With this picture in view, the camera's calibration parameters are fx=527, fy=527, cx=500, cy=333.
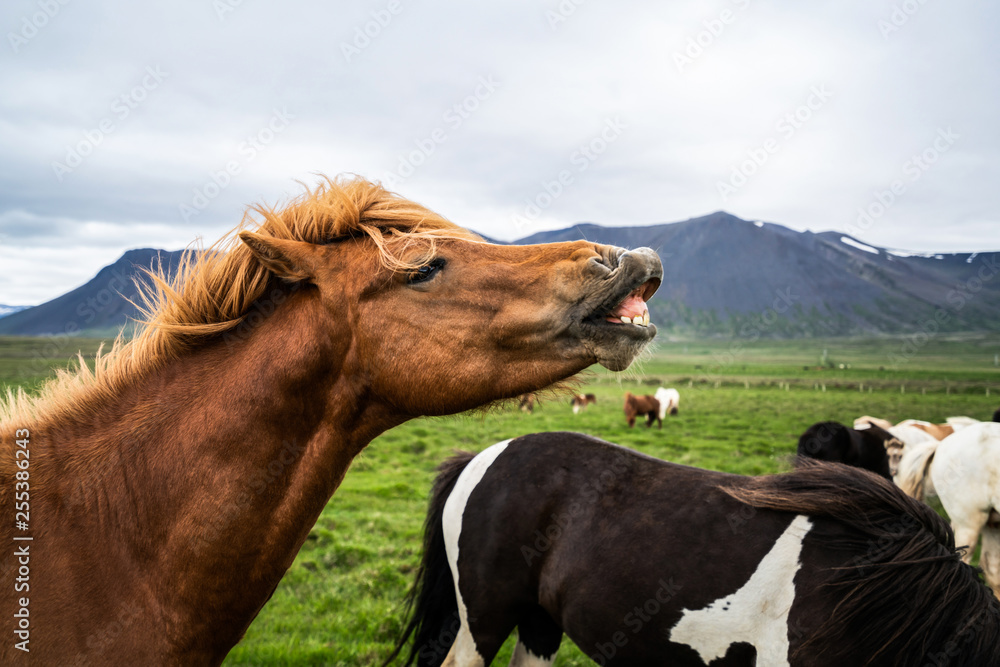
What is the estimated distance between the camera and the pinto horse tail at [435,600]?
4691 millimetres

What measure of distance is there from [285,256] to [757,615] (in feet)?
11.2

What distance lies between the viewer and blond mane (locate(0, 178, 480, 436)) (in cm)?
193

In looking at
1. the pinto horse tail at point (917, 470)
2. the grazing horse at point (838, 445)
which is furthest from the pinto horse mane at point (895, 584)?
the pinto horse tail at point (917, 470)

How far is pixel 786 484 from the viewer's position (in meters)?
3.72

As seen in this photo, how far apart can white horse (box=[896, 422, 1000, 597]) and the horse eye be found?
830 centimetres

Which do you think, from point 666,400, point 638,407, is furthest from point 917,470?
point 666,400

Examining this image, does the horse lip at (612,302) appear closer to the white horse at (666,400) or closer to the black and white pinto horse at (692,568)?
the black and white pinto horse at (692,568)

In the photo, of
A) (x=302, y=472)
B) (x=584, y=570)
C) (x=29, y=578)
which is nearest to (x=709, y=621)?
(x=584, y=570)

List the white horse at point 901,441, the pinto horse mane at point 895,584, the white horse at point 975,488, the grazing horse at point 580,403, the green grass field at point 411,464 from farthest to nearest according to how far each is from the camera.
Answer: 1. the grazing horse at point 580,403
2. the white horse at point 901,441
3. the white horse at point 975,488
4. the green grass field at point 411,464
5. the pinto horse mane at point 895,584

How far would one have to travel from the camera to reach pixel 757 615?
129 inches

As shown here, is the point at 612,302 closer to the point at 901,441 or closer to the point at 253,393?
the point at 253,393

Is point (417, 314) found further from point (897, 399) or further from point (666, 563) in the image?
point (897, 399)

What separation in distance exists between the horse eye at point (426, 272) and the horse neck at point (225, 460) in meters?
0.32

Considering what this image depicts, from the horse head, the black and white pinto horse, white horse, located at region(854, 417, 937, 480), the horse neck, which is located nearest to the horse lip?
the horse head
